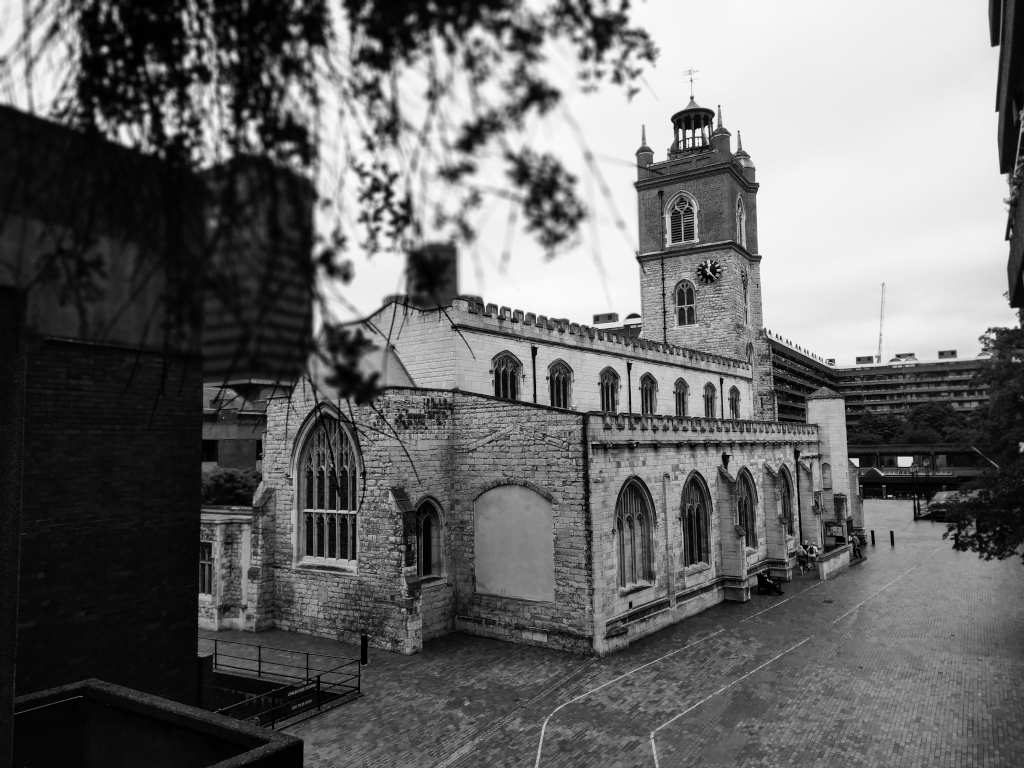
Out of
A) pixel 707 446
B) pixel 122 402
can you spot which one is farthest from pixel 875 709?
pixel 122 402

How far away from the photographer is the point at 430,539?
63.8ft

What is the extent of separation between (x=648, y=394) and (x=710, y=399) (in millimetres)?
6497

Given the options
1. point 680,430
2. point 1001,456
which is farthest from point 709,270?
point 1001,456

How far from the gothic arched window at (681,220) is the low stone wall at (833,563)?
63.4ft

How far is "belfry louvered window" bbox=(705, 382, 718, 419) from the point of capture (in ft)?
119

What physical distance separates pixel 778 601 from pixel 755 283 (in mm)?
23640

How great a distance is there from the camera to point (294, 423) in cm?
2066

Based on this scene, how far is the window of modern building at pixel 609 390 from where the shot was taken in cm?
2889

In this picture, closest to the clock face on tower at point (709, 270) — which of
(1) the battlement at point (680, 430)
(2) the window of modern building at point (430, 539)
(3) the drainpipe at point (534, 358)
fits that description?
(1) the battlement at point (680, 430)

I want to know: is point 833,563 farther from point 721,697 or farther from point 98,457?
point 98,457

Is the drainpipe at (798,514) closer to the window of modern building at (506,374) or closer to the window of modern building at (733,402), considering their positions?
the window of modern building at (733,402)

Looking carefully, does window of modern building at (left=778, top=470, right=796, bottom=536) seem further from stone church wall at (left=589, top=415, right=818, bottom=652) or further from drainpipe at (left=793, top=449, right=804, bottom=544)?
stone church wall at (left=589, top=415, right=818, bottom=652)

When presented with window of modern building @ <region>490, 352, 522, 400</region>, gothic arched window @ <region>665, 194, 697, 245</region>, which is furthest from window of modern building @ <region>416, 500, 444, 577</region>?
gothic arched window @ <region>665, 194, 697, 245</region>

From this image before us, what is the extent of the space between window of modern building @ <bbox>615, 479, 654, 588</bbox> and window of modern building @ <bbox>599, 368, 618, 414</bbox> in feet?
29.0
